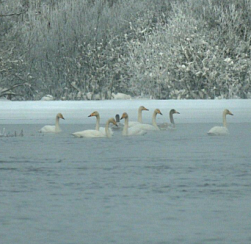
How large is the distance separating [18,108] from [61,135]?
10656 mm

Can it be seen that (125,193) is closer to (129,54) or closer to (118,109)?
(118,109)

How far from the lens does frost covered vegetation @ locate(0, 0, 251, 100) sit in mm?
36469

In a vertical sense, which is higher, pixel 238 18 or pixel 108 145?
pixel 238 18

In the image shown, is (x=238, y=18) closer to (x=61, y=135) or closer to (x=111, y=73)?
(x=111, y=73)

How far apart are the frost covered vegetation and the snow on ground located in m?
4.04

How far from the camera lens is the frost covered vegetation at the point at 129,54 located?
3647cm

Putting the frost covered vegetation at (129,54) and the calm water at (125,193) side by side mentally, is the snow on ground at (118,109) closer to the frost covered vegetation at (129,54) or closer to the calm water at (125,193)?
the frost covered vegetation at (129,54)

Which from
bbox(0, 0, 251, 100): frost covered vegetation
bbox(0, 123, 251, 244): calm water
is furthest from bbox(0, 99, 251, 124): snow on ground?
bbox(0, 123, 251, 244): calm water

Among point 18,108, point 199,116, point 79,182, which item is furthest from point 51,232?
point 18,108

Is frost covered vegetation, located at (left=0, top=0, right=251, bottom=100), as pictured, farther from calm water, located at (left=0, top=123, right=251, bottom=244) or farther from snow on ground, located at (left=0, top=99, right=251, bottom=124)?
calm water, located at (left=0, top=123, right=251, bottom=244)

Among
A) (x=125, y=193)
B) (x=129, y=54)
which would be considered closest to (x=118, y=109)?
(x=129, y=54)

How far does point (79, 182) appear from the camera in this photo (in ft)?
39.0

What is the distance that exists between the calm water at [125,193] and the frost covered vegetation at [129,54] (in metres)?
18.0

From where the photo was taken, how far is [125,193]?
35.3 ft
